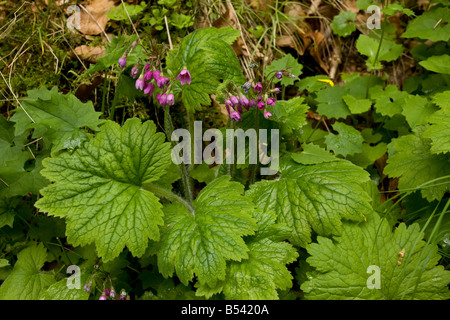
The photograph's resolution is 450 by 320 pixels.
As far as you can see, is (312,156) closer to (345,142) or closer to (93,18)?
(345,142)

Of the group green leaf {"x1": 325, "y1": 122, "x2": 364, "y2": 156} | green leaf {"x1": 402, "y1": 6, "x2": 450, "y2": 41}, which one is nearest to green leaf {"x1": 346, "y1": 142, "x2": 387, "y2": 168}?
green leaf {"x1": 325, "y1": 122, "x2": 364, "y2": 156}

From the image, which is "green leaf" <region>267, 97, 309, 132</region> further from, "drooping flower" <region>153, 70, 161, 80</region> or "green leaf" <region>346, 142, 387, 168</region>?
"drooping flower" <region>153, 70, 161, 80</region>

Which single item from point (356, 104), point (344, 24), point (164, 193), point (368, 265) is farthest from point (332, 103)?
point (164, 193)

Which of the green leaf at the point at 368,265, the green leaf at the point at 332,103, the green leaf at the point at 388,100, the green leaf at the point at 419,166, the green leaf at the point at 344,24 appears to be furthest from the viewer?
the green leaf at the point at 344,24

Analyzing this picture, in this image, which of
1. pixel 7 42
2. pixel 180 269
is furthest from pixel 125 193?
pixel 7 42

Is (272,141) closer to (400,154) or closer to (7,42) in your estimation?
(400,154)

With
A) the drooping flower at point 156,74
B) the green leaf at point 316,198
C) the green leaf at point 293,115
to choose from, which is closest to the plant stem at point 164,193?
the green leaf at point 316,198

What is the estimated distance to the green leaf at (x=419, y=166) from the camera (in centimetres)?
229

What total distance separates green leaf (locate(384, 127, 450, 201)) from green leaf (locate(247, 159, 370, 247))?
39 centimetres

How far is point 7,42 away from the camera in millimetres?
2863

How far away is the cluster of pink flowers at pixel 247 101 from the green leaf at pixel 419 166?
98cm

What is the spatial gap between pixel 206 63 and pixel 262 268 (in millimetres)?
1257

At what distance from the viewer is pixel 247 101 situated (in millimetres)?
2008

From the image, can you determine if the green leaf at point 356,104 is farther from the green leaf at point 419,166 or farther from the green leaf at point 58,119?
the green leaf at point 58,119
